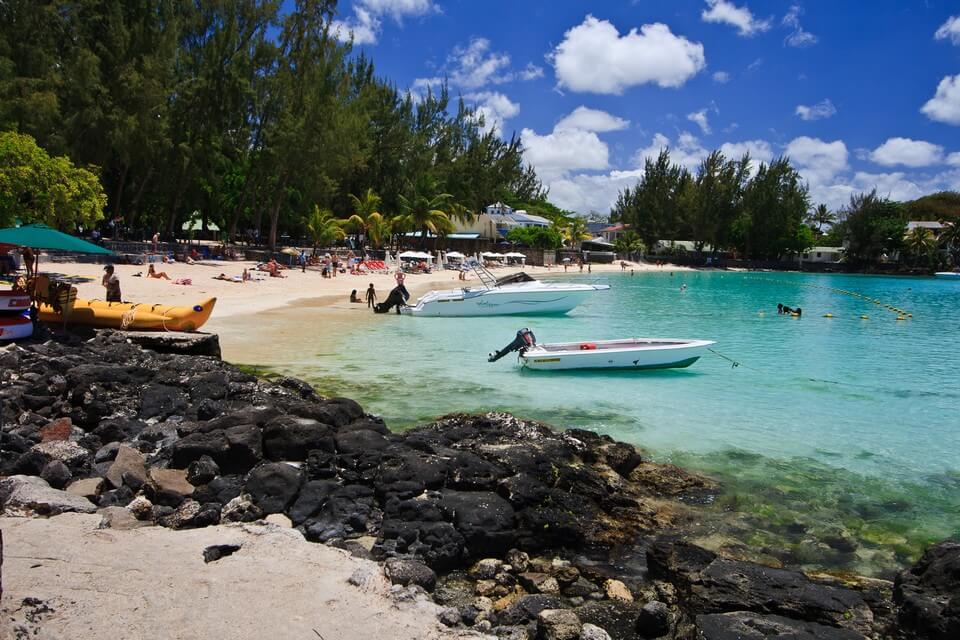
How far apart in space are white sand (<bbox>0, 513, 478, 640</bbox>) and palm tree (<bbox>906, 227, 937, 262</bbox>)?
97.7m

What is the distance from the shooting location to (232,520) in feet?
19.6

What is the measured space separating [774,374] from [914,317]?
2278cm

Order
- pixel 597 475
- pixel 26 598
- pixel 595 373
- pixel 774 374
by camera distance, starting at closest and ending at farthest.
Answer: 1. pixel 26 598
2. pixel 597 475
3. pixel 595 373
4. pixel 774 374

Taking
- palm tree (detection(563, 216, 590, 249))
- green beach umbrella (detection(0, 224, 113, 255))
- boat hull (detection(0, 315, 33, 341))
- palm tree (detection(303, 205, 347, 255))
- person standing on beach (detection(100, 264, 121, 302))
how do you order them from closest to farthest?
boat hull (detection(0, 315, 33, 341)) < green beach umbrella (detection(0, 224, 113, 255)) < person standing on beach (detection(100, 264, 121, 302)) < palm tree (detection(303, 205, 347, 255)) < palm tree (detection(563, 216, 590, 249))

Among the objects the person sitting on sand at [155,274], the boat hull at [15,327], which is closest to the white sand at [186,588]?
the boat hull at [15,327]

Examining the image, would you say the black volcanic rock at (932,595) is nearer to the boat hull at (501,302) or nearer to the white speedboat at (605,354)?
the white speedboat at (605,354)

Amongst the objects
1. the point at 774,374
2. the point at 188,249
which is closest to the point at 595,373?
the point at 774,374

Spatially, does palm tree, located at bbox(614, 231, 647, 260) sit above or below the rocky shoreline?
above

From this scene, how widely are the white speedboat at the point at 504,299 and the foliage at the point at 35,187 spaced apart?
457 inches

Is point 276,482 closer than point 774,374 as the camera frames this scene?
Yes

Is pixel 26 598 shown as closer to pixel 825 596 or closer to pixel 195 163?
pixel 825 596

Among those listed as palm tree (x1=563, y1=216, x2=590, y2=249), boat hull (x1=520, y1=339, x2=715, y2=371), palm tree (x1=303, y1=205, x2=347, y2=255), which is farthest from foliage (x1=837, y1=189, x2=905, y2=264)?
boat hull (x1=520, y1=339, x2=715, y2=371)

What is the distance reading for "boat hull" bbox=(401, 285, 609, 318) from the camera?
81.8ft

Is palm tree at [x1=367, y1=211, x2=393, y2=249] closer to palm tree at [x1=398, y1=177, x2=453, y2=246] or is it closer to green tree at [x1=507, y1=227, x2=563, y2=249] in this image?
palm tree at [x1=398, y1=177, x2=453, y2=246]
